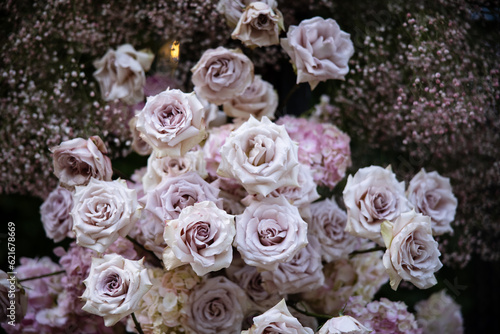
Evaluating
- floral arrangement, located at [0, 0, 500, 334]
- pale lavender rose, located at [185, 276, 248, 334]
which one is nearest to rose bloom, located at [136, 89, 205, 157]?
floral arrangement, located at [0, 0, 500, 334]

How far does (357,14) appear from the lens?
0.95 m

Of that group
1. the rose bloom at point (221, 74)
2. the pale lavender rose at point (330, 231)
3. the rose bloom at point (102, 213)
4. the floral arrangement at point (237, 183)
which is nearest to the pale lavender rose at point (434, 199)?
the floral arrangement at point (237, 183)

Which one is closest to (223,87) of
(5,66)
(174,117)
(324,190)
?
A: (174,117)

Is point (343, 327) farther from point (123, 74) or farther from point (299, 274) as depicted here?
point (123, 74)

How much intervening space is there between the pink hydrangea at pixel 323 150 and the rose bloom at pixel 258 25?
168 mm

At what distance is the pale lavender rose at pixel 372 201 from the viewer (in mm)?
696

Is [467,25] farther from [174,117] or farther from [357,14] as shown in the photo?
[174,117]

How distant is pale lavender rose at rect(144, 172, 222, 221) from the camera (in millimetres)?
661

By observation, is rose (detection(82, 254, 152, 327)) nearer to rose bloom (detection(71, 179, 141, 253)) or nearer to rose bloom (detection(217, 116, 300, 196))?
rose bloom (detection(71, 179, 141, 253))

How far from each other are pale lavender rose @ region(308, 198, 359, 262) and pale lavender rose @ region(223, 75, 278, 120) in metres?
0.19

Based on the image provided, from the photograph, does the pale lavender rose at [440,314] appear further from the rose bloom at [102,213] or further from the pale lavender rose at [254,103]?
the rose bloom at [102,213]

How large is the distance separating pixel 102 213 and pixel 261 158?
217 millimetres

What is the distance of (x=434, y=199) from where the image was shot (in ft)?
2.66

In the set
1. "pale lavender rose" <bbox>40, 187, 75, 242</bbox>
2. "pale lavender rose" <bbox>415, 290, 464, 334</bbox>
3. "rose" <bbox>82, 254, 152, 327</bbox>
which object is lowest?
"pale lavender rose" <bbox>415, 290, 464, 334</bbox>
